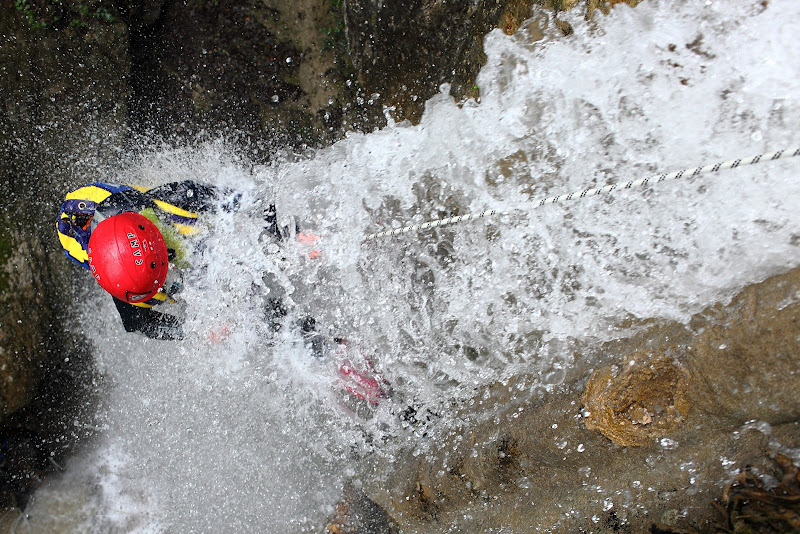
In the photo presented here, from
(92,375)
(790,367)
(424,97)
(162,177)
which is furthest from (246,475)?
(790,367)

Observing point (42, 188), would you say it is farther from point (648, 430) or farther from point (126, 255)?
point (648, 430)

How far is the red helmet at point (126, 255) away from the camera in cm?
343

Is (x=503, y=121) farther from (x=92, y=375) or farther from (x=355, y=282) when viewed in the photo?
(x=92, y=375)

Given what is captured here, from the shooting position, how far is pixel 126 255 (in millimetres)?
3420

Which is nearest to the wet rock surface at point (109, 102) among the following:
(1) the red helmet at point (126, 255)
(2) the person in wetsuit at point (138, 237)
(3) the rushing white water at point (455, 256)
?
(3) the rushing white water at point (455, 256)

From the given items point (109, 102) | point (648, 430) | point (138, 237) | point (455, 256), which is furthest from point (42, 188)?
point (648, 430)

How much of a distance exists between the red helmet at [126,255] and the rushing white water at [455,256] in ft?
1.51

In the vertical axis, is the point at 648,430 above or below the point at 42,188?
below

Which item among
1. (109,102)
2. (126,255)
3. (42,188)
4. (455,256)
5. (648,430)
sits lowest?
(648,430)

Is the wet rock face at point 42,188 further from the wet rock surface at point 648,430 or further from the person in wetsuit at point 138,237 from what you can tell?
the wet rock surface at point 648,430

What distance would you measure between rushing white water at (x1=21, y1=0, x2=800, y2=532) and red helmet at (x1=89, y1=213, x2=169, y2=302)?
459mm

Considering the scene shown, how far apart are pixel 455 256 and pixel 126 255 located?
2.39m

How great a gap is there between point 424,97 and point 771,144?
2.41 meters

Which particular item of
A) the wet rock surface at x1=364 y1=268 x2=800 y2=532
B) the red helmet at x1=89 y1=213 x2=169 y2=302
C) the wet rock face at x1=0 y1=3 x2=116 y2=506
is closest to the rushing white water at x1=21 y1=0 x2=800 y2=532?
the wet rock surface at x1=364 y1=268 x2=800 y2=532
